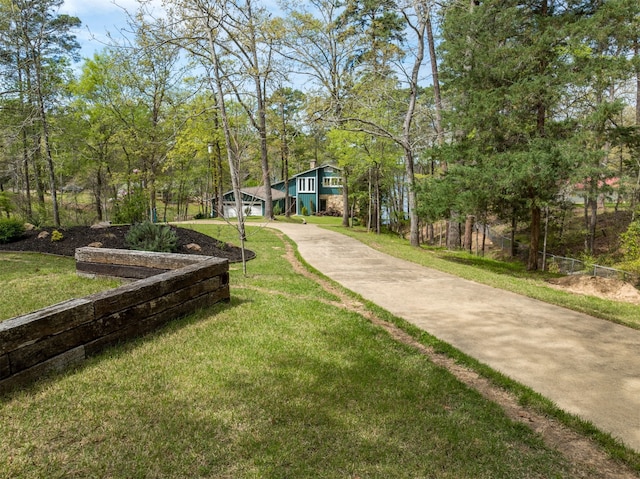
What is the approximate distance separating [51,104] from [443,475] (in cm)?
1737

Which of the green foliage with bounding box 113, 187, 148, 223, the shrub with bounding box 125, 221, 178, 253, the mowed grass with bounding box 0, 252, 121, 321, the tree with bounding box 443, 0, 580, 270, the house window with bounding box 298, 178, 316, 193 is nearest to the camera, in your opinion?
the mowed grass with bounding box 0, 252, 121, 321

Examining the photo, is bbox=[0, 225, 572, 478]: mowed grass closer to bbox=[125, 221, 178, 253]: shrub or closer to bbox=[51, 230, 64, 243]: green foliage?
bbox=[125, 221, 178, 253]: shrub

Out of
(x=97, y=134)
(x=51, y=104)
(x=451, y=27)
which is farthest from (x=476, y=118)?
(x=97, y=134)

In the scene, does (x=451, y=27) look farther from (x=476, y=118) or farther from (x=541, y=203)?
(x=541, y=203)

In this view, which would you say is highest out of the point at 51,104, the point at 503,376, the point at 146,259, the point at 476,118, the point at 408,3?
the point at 408,3

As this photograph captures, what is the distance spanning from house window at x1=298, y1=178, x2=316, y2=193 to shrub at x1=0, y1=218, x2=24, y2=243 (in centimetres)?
3015

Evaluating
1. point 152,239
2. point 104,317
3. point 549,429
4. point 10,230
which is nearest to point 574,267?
point 549,429

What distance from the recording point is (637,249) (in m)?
11.7

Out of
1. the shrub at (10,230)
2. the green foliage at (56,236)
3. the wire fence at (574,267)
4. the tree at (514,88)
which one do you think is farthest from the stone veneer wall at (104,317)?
the wire fence at (574,267)

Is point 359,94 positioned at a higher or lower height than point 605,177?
higher

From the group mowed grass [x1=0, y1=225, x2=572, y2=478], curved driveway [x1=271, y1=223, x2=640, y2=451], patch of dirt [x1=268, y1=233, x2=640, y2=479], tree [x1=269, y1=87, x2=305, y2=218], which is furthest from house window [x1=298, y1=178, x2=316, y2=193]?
mowed grass [x1=0, y1=225, x2=572, y2=478]

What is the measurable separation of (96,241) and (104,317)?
6.99 metres

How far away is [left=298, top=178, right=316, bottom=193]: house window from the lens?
3916 cm

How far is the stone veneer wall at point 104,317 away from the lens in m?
2.94
